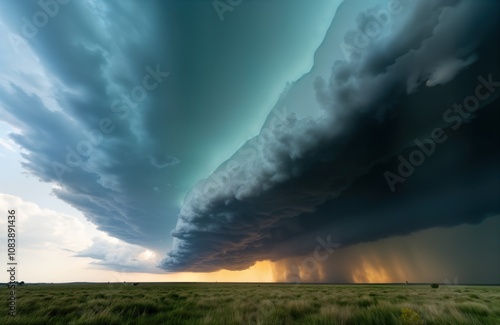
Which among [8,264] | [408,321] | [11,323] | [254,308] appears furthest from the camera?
[254,308]

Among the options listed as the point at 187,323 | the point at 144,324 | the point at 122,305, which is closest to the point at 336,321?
the point at 187,323

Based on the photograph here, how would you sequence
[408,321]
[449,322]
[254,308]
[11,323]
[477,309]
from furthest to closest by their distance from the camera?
[254,308], [477,309], [11,323], [449,322], [408,321]

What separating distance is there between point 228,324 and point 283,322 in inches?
80.0

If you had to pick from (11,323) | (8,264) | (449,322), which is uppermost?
(8,264)

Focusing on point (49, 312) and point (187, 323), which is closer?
point (187, 323)

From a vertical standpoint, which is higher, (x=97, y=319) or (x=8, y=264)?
(x=8, y=264)

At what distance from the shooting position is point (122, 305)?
11.3 meters

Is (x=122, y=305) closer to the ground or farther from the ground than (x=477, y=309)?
farther from the ground

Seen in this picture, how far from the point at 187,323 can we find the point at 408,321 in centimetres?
676

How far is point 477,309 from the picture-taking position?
10.1 meters

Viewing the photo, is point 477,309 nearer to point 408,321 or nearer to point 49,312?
point 408,321

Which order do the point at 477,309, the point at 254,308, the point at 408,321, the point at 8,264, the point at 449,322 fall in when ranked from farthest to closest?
1. the point at 254,308
2. the point at 8,264
3. the point at 477,309
4. the point at 449,322
5. the point at 408,321

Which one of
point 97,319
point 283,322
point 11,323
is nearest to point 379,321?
point 283,322

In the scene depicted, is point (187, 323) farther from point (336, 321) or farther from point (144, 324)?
point (336, 321)
